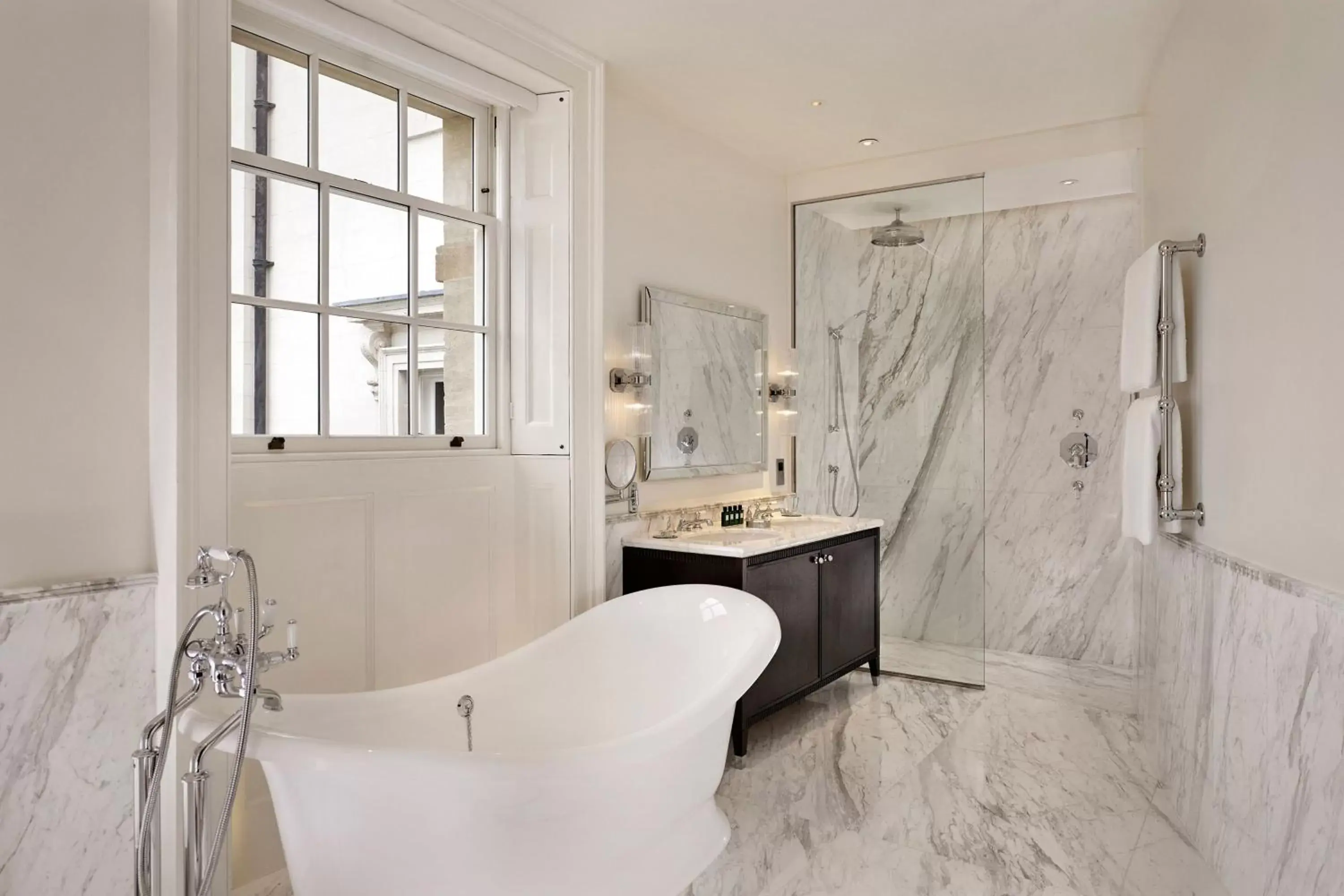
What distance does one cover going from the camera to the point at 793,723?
353cm

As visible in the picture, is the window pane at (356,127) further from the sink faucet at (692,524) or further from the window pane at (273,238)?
the sink faucet at (692,524)

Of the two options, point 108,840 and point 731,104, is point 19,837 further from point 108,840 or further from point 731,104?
point 731,104

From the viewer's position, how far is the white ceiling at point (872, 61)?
2729 mm

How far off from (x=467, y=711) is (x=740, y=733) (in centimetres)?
125

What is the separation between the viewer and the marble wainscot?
1711 millimetres

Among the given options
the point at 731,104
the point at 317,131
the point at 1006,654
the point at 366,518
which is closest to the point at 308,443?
the point at 366,518

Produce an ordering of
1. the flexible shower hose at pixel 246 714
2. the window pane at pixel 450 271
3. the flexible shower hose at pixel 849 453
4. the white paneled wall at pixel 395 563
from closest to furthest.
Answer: the flexible shower hose at pixel 246 714 → the white paneled wall at pixel 395 563 → the window pane at pixel 450 271 → the flexible shower hose at pixel 849 453

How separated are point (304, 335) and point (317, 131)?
1.92 feet

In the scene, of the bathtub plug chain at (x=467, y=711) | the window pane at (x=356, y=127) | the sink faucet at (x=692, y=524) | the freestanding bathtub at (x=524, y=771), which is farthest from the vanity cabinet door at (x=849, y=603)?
the window pane at (x=356, y=127)

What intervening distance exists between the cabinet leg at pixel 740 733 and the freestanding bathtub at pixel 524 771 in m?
0.67

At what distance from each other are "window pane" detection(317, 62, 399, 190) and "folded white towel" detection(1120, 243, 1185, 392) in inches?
94.1

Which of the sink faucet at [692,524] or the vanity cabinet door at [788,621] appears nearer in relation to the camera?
the vanity cabinet door at [788,621]

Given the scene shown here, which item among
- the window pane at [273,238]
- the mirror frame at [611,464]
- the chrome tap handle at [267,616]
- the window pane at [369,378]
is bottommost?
the chrome tap handle at [267,616]

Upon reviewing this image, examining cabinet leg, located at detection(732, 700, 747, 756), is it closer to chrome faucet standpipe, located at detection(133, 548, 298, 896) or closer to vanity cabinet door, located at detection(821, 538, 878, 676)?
vanity cabinet door, located at detection(821, 538, 878, 676)
